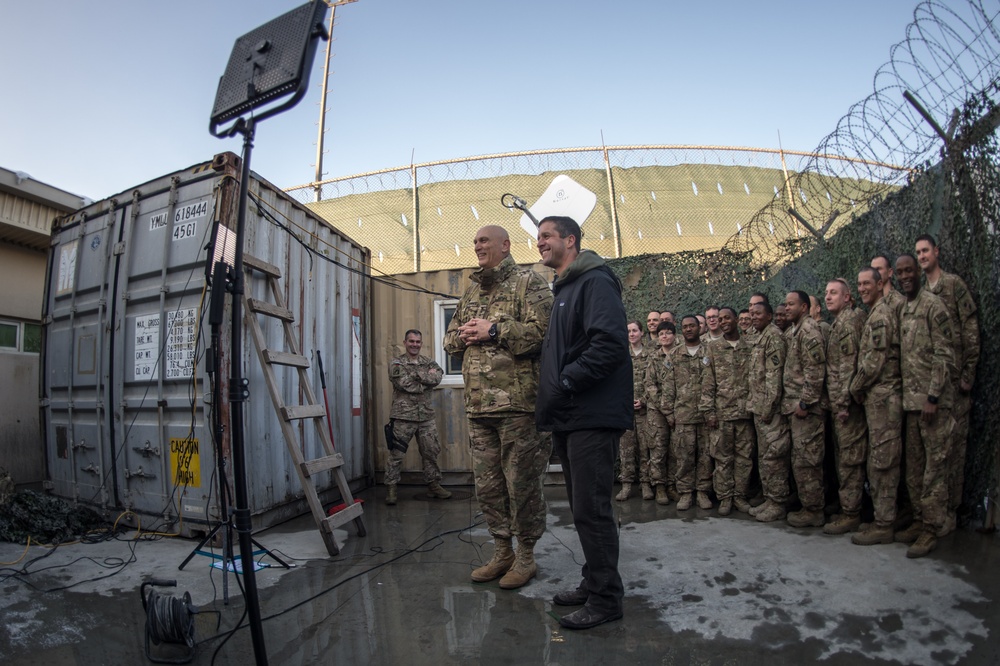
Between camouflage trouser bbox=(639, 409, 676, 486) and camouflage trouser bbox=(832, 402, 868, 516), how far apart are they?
167 cm

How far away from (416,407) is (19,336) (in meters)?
5.17

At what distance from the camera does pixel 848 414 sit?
401 centimetres

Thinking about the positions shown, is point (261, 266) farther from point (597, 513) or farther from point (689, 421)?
point (689, 421)

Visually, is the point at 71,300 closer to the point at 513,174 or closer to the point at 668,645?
the point at 668,645

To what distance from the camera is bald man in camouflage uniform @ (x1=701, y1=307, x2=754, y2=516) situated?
4969 millimetres

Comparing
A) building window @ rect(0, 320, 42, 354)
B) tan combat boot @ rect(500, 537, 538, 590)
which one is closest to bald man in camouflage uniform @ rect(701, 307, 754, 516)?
tan combat boot @ rect(500, 537, 538, 590)

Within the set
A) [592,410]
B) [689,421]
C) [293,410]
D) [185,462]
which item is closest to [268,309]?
[293,410]

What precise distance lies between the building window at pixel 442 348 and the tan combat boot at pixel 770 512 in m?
3.44

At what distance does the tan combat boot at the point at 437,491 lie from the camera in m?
6.03

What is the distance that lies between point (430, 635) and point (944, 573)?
2747mm

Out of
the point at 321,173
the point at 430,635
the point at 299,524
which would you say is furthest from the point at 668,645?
the point at 321,173

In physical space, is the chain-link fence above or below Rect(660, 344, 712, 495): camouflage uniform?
above

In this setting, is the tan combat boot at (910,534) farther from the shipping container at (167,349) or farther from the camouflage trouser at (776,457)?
the shipping container at (167,349)

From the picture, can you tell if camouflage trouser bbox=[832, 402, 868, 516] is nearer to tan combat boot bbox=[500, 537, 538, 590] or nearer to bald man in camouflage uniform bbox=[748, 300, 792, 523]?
bald man in camouflage uniform bbox=[748, 300, 792, 523]
